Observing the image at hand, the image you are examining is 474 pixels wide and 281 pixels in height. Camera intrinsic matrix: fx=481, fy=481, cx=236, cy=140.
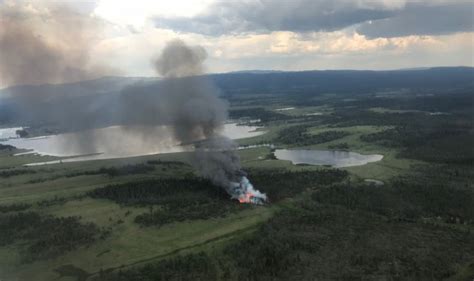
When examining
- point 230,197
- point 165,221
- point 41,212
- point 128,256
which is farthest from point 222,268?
point 41,212

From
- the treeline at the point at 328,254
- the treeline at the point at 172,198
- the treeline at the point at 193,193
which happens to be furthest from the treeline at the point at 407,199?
the treeline at the point at 172,198

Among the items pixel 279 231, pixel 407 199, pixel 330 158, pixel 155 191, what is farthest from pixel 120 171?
pixel 407 199

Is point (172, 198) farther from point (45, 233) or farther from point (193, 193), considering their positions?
point (45, 233)

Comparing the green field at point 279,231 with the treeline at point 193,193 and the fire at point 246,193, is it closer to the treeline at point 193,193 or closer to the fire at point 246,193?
the treeline at point 193,193

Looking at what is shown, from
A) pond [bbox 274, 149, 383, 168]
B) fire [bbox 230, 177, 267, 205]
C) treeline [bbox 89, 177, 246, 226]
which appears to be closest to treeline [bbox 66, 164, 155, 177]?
treeline [bbox 89, 177, 246, 226]

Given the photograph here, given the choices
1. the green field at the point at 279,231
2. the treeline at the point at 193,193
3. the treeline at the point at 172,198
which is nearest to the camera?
the green field at the point at 279,231

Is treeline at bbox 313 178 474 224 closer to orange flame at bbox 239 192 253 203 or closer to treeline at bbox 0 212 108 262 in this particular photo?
orange flame at bbox 239 192 253 203
